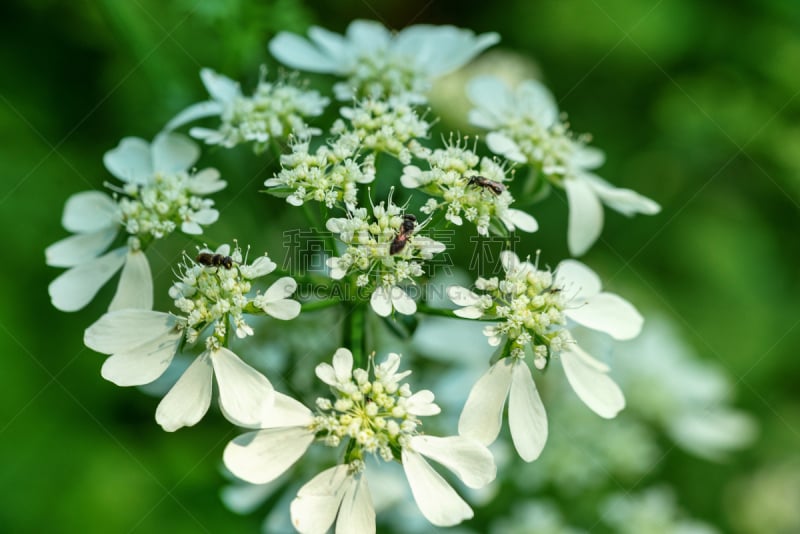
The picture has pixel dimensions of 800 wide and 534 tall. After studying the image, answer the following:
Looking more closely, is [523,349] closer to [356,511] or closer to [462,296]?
[462,296]

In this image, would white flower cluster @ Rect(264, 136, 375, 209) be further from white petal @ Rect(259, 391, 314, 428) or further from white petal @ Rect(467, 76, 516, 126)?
white petal @ Rect(467, 76, 516, 126)

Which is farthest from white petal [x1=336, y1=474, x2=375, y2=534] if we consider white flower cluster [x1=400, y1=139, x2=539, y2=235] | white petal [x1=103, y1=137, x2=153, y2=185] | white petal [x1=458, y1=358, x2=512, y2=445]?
white petal [x1=103, y1=137, x2=153, y2=185]

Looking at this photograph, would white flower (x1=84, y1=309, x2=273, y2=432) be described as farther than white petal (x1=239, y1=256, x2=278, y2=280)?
No

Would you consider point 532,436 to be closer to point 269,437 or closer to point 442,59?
point 269,437

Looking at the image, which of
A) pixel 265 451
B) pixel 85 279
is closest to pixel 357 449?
pixel 265 451

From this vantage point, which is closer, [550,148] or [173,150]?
[173,150]

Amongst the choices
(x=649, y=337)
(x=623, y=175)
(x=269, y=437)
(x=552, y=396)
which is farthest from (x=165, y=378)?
(x=623, y=175)

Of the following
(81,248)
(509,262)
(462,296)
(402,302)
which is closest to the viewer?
(402,302)
